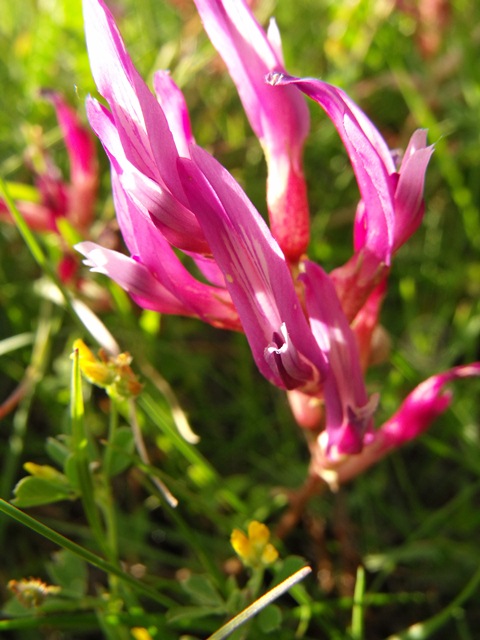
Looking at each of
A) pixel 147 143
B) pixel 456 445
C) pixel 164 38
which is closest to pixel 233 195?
pixel 147 143

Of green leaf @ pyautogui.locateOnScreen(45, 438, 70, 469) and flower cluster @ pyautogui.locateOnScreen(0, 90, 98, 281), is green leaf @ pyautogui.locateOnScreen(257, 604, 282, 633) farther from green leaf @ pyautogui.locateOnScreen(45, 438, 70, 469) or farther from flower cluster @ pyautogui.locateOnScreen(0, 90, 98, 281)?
flower cluster @ pyautogui.locateOnScreen(0, 90, 98, 281)

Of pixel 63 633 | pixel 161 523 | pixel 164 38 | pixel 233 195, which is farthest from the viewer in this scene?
pixel 164 38

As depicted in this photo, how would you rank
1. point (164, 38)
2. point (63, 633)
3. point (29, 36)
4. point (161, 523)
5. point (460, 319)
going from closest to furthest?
point (63, 633)
point (161, 523)
point (460, 319)
point (29, 36)
point (164, 38)

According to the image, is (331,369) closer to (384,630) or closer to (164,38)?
(384,630)

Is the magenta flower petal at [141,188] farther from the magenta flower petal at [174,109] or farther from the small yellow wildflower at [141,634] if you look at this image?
the small yellow wildflower at [141,634]

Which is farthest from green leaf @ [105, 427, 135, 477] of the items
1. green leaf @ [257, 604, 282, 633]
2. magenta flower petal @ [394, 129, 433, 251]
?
magenta flower petal @ [394, 129, 433, 251]

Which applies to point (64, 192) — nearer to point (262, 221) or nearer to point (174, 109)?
point (174, 109)

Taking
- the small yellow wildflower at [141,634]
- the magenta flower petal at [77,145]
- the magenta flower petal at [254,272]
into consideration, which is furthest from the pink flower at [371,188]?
the magenta flower petal at [77,145]
